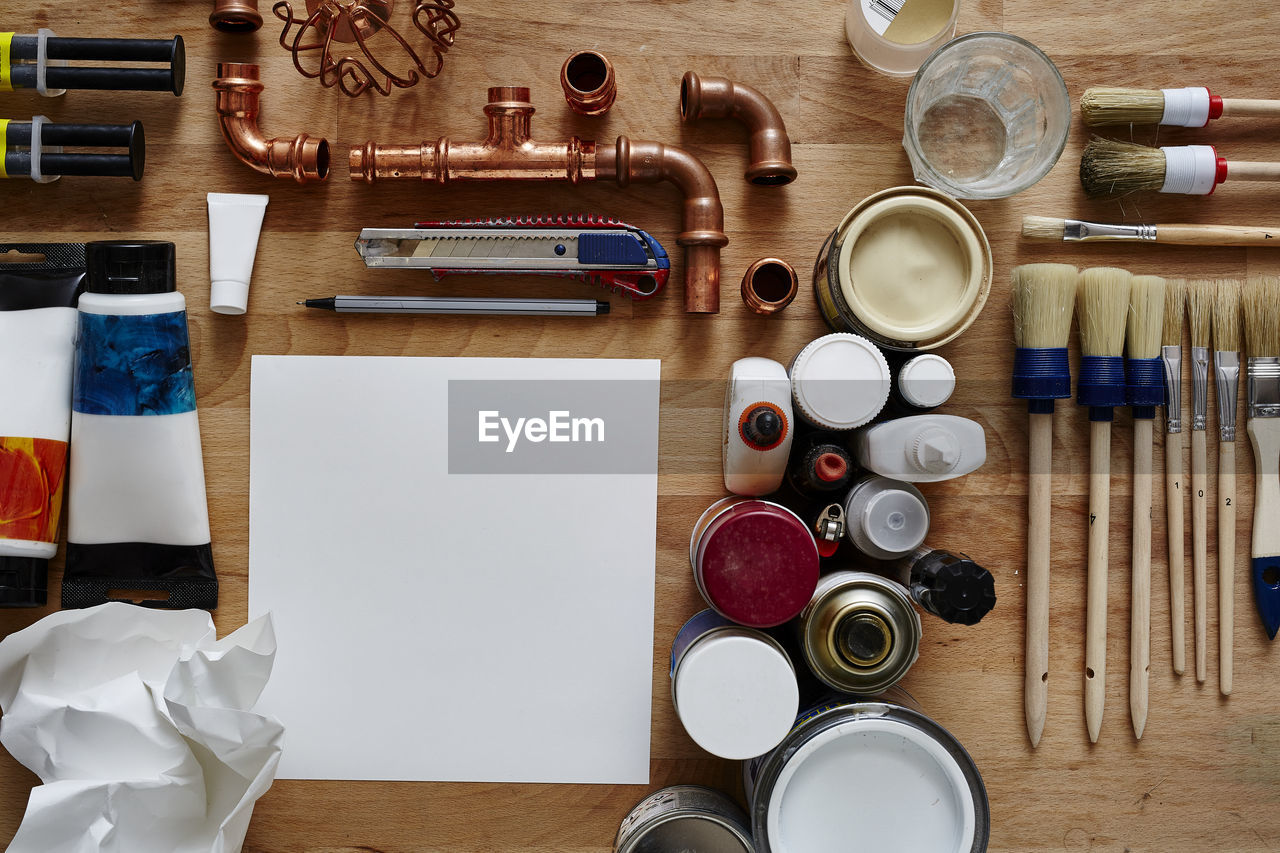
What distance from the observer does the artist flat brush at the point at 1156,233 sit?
77 cm

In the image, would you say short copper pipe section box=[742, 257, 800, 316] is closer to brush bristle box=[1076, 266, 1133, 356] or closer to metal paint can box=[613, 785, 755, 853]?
brush bristle box=[1076, 266, 1133, 356]

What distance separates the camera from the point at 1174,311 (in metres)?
0.79

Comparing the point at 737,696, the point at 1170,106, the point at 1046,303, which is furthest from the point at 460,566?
the point at 1170,106

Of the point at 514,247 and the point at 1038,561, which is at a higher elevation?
the point at 514,247

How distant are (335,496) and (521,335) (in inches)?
10.0

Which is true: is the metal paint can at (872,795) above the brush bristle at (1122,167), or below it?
below

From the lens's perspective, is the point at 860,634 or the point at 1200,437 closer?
the point at 860,634

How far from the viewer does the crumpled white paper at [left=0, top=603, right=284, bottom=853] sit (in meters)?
0.72

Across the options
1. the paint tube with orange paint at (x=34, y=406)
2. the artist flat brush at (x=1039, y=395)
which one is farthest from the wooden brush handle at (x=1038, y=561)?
the paint tube with orange paint at (x=34, y=406)

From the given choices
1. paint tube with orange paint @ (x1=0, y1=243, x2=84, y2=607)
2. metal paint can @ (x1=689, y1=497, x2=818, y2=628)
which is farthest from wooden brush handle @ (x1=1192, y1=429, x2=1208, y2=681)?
paint tube with orange paint @ (x1=0, y1=243, x2=84, y2=607)

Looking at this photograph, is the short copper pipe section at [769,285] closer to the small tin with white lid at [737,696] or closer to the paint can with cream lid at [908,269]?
the paint can with cream lid at [908,269]

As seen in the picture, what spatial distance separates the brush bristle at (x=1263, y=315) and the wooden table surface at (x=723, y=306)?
32 mm

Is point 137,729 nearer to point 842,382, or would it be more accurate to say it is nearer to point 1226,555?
point 842,382

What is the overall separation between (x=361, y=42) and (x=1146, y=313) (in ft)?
2.62
